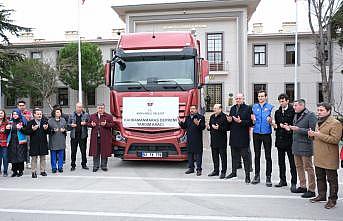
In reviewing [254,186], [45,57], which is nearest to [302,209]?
[254,186]

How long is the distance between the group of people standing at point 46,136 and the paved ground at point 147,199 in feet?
1.68

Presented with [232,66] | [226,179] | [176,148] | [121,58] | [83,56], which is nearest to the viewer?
[226,179]

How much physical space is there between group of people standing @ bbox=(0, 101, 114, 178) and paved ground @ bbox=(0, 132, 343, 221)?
51cm

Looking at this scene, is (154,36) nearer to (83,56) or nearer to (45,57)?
(83,56)

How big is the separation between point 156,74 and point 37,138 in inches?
143

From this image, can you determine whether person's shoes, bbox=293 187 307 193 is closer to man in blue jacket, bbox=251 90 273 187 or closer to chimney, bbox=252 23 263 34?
man in blue jacket, bbox=251 90 273 187

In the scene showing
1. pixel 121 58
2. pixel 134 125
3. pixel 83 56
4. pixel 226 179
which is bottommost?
pixel 226 179

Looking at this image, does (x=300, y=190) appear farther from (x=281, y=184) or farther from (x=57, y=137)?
(x=57, y=137)

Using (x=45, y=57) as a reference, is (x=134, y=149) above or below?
below

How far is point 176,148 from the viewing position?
1100 centimetres

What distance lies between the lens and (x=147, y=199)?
7.76 metres

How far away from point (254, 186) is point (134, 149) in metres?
3.66

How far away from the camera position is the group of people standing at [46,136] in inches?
408

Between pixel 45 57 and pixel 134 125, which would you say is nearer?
pixel 134 125
